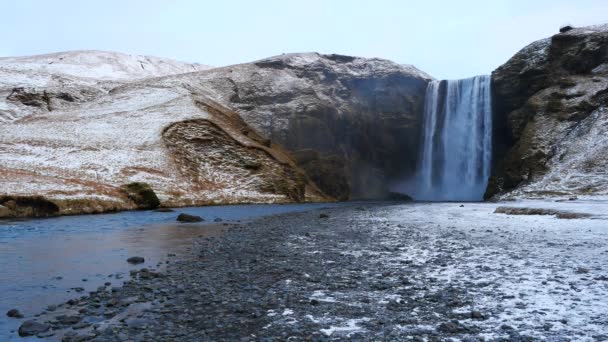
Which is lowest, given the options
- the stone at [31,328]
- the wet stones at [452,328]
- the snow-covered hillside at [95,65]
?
the wet stones at [452,328]

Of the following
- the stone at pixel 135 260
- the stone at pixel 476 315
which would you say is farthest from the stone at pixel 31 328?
the stone at pixel 476 315

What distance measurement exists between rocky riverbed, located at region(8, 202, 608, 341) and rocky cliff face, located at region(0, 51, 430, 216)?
1042 inches

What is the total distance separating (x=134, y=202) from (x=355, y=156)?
58031 mm

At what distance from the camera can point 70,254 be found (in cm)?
1496

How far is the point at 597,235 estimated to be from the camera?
57.4ft

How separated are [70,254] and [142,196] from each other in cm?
2524

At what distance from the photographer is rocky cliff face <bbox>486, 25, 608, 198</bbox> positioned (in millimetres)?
56219

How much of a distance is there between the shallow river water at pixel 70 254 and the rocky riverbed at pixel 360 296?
28.8 inches

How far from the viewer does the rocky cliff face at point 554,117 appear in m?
56.2

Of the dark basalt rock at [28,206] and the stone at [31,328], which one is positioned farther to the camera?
the dark basalt rock at [28,206]

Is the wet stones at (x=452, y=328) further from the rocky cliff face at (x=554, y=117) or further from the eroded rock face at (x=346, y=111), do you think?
the eroded rock face at (x=346, y=111)

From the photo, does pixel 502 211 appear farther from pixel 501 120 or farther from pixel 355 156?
pixel 355 156

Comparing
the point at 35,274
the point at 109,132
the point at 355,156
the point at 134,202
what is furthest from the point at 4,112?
the point at 35,274

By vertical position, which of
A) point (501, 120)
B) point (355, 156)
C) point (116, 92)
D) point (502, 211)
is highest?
point (116, 92)
